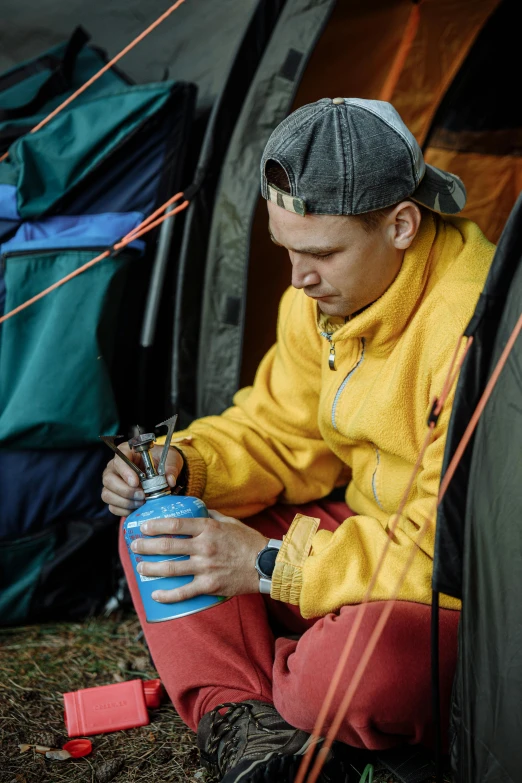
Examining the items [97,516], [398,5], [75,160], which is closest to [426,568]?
[97,516]

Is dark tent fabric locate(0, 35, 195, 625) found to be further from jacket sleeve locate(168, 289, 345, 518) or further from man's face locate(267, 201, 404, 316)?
man's face locate(267, 201, 404, 316)

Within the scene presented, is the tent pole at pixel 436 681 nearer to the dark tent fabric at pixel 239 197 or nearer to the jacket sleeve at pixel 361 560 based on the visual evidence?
the jacket sleeve at pixel 361 560

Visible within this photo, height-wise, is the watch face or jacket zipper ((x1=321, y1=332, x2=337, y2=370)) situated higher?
jacket zipper ((x1=321, y1=332, x2=337, y2=370))

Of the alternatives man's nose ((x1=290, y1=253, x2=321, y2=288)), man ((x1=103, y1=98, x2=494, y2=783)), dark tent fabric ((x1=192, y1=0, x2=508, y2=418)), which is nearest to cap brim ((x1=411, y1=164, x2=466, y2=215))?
man ((x1=103, y1=98, x2=494, y2=783))

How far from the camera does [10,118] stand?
2320 mm

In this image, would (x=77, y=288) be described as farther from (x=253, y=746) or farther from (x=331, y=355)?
(x=253, y=746)

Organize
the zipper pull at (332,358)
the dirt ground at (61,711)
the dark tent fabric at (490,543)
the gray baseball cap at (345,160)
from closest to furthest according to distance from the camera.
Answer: the dark tent fabric at (490,543) < the gray baseball cap at (345,160) < the dirt ground at (61,711) < the zipper pull at (332,358)

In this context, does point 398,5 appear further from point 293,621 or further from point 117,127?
point 293,621

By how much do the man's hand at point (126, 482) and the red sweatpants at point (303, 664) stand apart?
0.56 feet

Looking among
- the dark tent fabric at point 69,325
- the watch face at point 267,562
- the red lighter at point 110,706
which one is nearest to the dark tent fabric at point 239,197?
the dark tent fabric at point 69,325

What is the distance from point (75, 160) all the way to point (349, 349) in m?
0.93

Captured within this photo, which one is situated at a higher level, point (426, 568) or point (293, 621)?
point (426, 568)

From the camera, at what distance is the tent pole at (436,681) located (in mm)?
1339

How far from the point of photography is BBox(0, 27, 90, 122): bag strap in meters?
2.34
